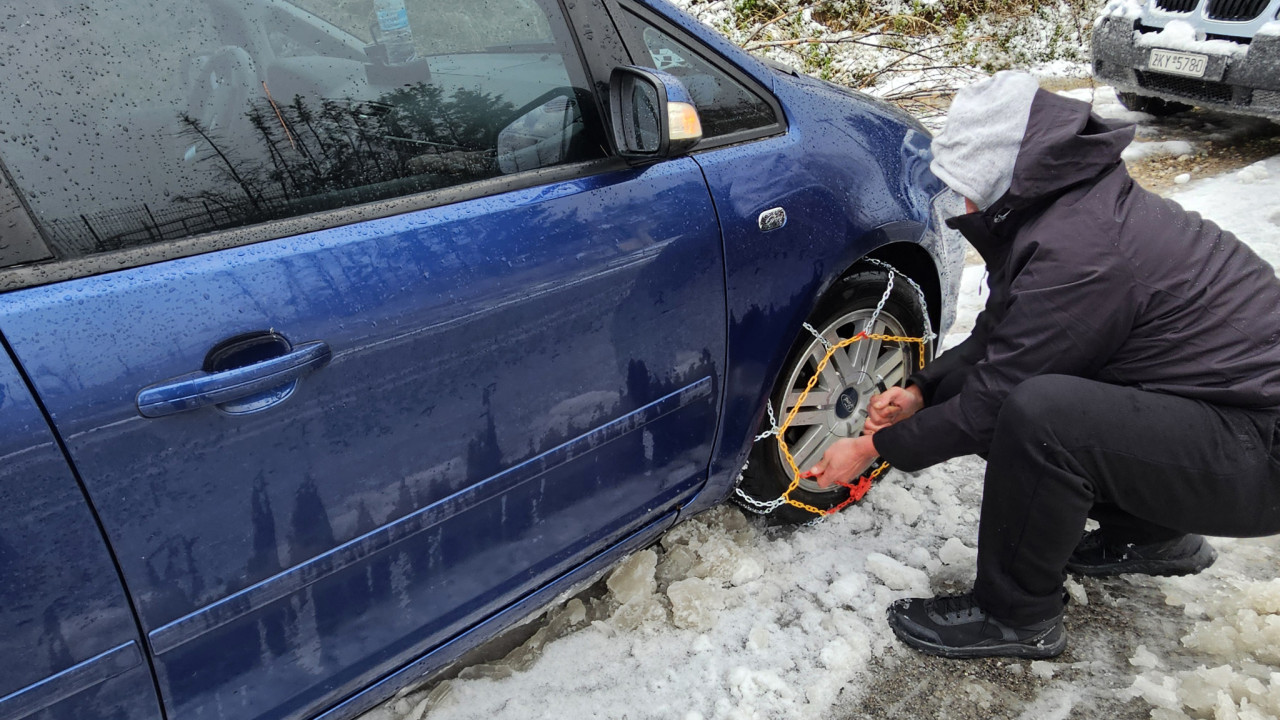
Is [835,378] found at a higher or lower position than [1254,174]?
higher

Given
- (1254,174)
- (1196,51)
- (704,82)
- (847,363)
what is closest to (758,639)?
(847,363)

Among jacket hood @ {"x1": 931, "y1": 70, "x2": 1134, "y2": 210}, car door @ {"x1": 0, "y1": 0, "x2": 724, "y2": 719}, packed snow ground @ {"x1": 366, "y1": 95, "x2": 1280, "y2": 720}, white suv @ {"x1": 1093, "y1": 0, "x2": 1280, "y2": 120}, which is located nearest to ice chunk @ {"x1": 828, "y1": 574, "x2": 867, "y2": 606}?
packed snow ground @ {"x1": 366, "y1": 95, "x2": 1280, "y2": 720}

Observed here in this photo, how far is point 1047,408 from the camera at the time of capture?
1799 millimetres

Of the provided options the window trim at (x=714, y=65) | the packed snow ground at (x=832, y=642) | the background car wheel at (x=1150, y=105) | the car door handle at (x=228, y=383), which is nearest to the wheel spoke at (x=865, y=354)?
the packed snow ground at (x=832, y=642)

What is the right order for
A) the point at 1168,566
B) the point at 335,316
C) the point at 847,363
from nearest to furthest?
the point at 335,316, the point at 1168,566, the point at 847,363

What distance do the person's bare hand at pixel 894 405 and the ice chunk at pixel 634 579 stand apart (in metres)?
0.70

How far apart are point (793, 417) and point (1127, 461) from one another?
852mm

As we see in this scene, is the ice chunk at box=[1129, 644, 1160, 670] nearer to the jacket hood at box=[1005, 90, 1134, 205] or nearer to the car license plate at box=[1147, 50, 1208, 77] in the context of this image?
the jacket hood at box=[1005, 90, 1134, 205]

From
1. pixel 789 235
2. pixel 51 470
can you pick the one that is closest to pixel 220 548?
pixel 51 470

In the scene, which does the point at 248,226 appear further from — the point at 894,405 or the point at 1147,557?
the point at 1147,557

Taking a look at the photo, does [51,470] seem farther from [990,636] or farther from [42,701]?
[990,636]

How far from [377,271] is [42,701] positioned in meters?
0.78

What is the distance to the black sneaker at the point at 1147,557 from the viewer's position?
2258mm

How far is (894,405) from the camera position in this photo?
228cm
